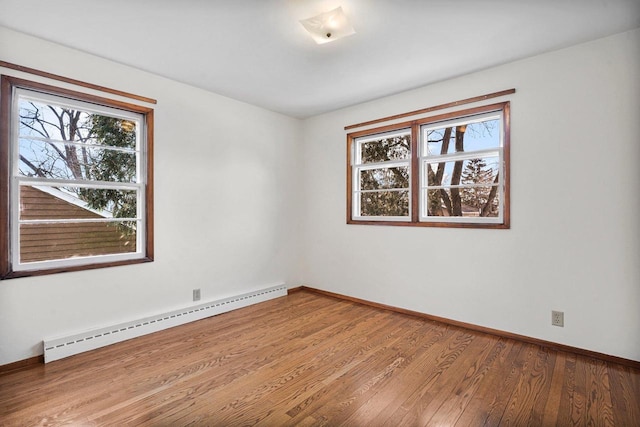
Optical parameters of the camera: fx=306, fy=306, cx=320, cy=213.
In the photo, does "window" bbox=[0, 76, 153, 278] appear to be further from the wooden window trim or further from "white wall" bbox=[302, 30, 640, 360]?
"white wall" bbox=[302, 30, 640, 360]

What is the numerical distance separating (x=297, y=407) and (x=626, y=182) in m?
2.92

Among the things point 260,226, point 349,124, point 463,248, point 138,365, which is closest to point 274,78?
point 349,124

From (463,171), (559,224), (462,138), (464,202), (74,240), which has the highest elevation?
(462,138)

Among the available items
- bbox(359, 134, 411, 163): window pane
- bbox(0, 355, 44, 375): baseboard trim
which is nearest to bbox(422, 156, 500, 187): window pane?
bbox(359, 134, 411, 163): window pane

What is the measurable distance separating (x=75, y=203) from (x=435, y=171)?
3576 mm

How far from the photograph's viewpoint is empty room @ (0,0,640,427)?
80.3 inches

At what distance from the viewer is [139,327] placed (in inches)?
116

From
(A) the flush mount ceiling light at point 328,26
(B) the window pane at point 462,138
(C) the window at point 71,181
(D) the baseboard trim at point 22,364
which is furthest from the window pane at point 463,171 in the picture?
(D) the baseboard trim at point 22,364

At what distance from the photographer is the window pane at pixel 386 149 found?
12.2 feet

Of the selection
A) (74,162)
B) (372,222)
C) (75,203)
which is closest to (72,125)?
(74,162)

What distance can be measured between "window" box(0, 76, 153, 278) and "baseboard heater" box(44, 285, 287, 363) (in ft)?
1.92

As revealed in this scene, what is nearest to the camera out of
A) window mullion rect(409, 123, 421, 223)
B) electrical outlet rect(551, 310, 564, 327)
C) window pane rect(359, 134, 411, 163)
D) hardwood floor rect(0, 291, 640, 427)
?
hardwood floor rect(0, 291, 640, 427)

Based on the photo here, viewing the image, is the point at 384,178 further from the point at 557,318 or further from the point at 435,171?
the point at 557,318

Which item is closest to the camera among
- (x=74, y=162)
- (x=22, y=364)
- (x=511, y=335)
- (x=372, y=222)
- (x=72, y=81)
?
(x=22, y=364)
